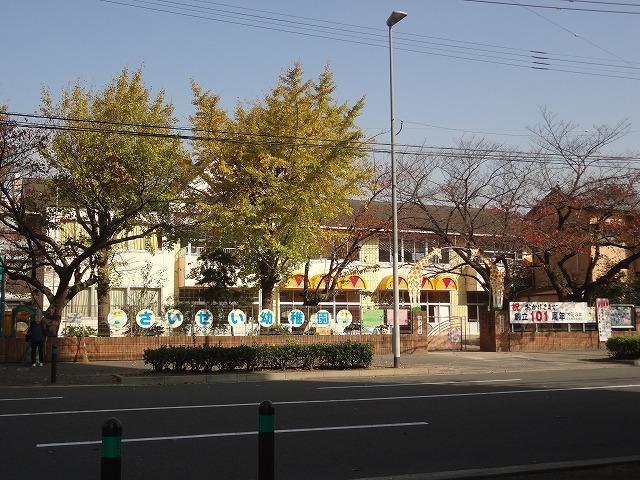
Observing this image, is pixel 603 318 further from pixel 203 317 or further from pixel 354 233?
pixel 203 317

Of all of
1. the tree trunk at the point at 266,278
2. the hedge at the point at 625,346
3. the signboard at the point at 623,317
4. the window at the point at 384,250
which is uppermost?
the window at the point at 384,250

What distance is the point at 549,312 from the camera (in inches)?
1225

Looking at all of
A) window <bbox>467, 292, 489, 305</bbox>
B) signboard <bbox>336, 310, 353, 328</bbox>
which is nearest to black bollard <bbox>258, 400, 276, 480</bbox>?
signboard <bbox>336, 310, 353, 328</bbox>

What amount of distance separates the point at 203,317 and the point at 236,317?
4.08 feet

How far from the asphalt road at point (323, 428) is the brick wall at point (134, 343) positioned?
727cm

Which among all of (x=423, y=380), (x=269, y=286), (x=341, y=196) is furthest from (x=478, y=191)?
(x=423, y=380)

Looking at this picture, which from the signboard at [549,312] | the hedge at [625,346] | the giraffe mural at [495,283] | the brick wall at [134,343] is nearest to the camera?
the brick wall at [134,343]

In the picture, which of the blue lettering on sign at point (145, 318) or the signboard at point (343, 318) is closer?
the blue lettering on sign at point (145, 318)

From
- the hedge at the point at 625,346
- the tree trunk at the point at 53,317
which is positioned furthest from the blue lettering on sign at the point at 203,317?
the hedge at the point at 625,346

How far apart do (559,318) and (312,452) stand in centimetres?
2479

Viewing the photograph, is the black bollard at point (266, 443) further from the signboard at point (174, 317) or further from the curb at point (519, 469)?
the signboard at point (174, 317)

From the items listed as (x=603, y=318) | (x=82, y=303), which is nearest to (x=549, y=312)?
(x=603, y=318)

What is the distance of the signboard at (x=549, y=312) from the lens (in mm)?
30766

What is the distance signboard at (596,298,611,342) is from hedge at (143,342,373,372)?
46.0 ft
